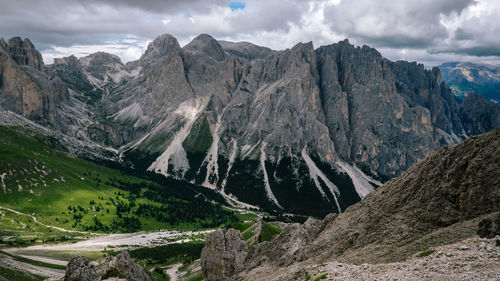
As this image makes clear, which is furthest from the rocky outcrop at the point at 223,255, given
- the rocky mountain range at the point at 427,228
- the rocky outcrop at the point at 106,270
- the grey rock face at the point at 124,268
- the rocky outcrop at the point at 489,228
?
the rocky outcrop at the point at 489,228

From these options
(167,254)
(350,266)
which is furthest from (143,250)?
(350,266)

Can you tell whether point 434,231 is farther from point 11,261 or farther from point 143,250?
point 143,250

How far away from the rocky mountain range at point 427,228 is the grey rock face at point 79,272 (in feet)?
92.8

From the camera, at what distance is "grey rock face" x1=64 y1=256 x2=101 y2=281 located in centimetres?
5481

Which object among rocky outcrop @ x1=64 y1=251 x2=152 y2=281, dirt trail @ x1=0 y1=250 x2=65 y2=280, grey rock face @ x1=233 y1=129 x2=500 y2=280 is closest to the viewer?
grey rock face @ x1=233 y1=129 x2=500 y2=280

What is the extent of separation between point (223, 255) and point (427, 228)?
58888mm

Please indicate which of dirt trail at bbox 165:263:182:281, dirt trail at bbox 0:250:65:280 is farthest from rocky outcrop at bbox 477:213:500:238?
dirt trail at bbox 165:263:182:281

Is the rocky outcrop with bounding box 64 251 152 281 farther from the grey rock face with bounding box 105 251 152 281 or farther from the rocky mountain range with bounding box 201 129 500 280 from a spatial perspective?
the rocky mountain range with bounding box 201 129 500 280

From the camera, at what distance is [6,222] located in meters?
179

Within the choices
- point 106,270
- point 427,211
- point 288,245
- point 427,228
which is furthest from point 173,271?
point 427,228

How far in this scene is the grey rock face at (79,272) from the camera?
5481 cm

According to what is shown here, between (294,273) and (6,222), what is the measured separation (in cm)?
19228

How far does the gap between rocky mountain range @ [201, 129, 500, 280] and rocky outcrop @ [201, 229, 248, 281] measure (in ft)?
93.7

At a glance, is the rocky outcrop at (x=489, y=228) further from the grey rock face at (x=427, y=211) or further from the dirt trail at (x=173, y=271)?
the dirt trail at (x=173, y=271)
